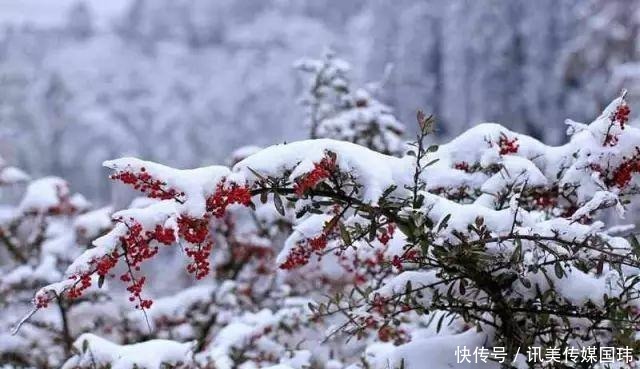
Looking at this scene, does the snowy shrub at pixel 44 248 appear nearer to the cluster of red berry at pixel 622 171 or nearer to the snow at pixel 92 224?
the snow at pixel 92 224

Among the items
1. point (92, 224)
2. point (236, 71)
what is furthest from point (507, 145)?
point (236, 71)

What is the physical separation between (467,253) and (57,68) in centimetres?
2648

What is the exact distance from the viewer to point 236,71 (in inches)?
952

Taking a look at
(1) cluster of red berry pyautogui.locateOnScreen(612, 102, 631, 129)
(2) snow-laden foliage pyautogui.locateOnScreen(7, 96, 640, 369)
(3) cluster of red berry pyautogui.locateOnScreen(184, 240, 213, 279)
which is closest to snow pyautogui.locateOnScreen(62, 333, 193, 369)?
(2) snow-laden foliage pyautogui.locateOnScreen(7, 96, 640, 369)

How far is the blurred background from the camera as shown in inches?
601

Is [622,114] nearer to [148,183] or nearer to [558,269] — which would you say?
[558,269]

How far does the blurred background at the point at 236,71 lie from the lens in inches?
601

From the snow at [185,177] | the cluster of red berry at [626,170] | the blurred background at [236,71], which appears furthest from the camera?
the blurred background at [236,71]

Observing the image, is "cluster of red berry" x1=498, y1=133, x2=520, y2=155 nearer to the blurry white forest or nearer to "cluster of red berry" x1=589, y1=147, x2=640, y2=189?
the blurry white forest

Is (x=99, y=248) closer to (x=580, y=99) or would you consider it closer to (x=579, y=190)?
(x=579, y=190)

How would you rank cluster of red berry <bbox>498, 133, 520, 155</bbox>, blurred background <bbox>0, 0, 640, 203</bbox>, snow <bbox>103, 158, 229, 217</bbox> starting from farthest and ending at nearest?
blurred background <bbox>0, 0, 640, 203</bbox>, cluster of red berry <bbox>498, 133, 520, 155</bbox>, snow <bbox>103, 158, 229, 217</bbox>

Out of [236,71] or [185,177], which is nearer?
[185,177]

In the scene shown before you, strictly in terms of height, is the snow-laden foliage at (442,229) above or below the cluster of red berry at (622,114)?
below

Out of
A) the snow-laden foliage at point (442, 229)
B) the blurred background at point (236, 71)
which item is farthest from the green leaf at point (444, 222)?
the blurred background at point (236, 71)
